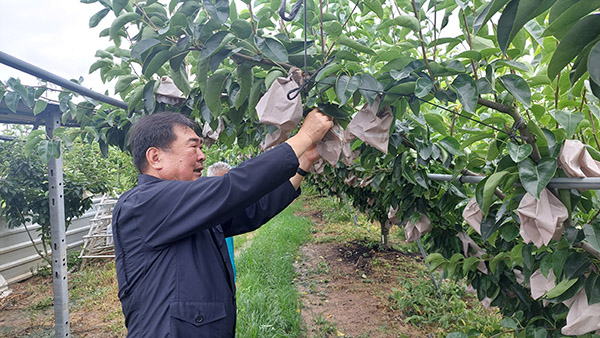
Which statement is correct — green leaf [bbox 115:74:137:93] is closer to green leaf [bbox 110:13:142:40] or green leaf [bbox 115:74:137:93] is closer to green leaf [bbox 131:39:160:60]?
green leaf [bbox 110:13:142:40]

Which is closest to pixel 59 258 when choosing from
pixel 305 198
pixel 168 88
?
pixel 168 88

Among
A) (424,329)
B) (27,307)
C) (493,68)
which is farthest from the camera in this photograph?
(27,307)

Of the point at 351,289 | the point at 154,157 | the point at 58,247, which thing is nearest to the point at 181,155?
the point at 154,157

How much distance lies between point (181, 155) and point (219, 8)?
56cm

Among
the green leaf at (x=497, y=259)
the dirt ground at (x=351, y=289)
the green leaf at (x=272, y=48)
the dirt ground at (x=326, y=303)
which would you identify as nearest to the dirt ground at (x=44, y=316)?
the dirt ground at (x=326, y=303)

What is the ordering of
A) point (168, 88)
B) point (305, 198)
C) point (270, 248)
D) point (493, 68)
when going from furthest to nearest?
point (305, 198) → point (270, 248) → point (168, 88) → point (493, 68)

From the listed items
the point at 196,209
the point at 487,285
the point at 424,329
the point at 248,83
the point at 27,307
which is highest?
the point at 248,83

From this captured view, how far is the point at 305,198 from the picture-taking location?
14.8 m

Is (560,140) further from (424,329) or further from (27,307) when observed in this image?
(27,307)

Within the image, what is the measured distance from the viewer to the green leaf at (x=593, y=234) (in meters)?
0.75

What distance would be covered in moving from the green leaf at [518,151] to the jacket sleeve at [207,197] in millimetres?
503

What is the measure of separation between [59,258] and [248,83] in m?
1.97

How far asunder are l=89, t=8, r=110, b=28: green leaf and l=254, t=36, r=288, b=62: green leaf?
472mm

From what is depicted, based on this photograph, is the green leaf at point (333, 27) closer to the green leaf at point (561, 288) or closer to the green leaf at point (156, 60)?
the green leaf at point (156, 60)
